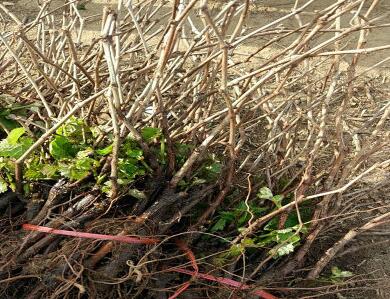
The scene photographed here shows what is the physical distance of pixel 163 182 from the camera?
79.9 inches

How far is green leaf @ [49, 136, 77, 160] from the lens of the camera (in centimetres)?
193

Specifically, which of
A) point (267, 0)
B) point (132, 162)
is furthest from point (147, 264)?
point (267, 0)

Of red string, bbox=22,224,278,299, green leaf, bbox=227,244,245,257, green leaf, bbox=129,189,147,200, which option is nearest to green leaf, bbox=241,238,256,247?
green leaf, bbox=227,244,245,257

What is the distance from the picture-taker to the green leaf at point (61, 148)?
Result: 193 cm

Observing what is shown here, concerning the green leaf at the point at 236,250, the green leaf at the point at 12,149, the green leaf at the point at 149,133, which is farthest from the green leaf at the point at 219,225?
the green leaf at the point at 12,149

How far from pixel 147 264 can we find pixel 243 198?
45cm

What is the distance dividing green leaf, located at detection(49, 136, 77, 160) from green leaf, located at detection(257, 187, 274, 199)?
0.62 m

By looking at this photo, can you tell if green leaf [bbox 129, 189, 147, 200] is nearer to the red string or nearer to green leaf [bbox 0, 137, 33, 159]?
the red string

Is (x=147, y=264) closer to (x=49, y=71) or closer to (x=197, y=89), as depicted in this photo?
(x=197, y=89)

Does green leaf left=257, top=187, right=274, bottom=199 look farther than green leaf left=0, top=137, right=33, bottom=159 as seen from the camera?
Yes

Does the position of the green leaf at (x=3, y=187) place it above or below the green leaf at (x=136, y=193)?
above

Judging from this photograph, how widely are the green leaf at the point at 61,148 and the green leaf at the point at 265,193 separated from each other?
0.62 meters

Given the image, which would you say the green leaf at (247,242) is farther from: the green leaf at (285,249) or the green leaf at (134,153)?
the green leaf at (134,153)

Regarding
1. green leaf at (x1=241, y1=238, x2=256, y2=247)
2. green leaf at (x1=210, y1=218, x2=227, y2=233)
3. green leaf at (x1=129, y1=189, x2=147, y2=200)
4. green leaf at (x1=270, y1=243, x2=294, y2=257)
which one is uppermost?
green leaf at (x1=129, y1=189, x2=147, y2=200)
